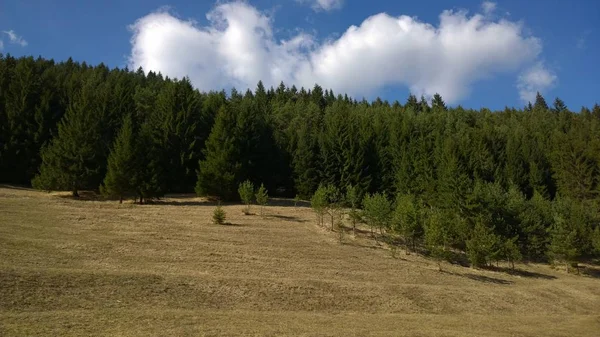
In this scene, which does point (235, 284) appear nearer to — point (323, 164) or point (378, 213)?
point (378, 213)

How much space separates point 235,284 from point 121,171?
2836 centimetres

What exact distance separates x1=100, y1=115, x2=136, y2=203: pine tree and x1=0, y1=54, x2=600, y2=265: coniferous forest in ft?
0.50

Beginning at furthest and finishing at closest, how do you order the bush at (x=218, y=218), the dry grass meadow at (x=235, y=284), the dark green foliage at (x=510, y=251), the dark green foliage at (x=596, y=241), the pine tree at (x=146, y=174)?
1. the dark green foliage at (x=596, y=241)
2. the pine tree at (x=146, y=174)
3. the dark green foliage at (x=510, y=251)
4. the bush at (x=218, y=218)
5. the dry grass meadow at (x=235, y=284)

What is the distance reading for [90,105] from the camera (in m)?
53.5

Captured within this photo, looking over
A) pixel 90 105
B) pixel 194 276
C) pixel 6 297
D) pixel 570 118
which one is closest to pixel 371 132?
pixel 90 105

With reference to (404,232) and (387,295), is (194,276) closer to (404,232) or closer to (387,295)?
(387,295)

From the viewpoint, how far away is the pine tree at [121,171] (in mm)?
44625

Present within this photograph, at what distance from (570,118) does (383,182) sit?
298 feet

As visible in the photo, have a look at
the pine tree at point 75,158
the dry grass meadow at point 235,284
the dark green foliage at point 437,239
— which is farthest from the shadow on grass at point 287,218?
the pine tree at point 75,158

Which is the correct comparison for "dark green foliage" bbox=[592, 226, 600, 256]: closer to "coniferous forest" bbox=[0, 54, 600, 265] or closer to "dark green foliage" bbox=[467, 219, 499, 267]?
"coniferous forest" bbox=[0, 54, 600, 265]

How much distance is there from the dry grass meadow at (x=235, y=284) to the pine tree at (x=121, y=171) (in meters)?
3.27

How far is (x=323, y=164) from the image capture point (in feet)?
210

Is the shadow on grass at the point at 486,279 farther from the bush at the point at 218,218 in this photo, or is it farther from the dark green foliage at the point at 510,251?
the bush at the point at 218,218

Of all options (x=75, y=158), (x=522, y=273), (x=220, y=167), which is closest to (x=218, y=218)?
(x=220, y=167)
